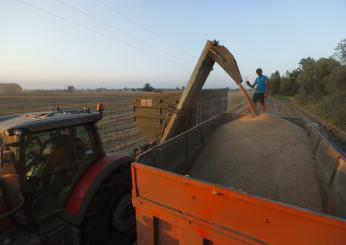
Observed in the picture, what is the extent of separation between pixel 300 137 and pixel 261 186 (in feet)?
5.71

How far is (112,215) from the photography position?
128 inches

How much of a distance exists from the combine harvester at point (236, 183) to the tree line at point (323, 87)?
531 inches

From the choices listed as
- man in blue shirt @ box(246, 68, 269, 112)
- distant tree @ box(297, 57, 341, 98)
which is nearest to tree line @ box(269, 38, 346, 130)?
distant tree @ box(297, 57, 341, 98)

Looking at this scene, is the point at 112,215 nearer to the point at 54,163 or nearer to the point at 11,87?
the point at 54,163

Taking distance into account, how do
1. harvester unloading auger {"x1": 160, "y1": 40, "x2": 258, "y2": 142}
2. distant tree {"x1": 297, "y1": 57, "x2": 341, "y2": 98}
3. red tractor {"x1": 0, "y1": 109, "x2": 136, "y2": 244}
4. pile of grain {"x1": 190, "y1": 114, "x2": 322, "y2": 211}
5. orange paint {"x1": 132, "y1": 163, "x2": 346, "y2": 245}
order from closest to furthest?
orange paint {"x1": 132, "y1": 163, "x2": 346, "y2": 245}
red tractor {"x1": 0, "y1": 109, "x2": 136, "y2": 244}
pile of grain {"x1": 190, "y1": 114, "x2": 322, "y2": 211}
harvester unloading auger {"x1": 160, "y1": 40, "x2": 258, "y2": 142}
distant tree {"x1": 297, "y1": 57, "x2": 341, "y2": 98}

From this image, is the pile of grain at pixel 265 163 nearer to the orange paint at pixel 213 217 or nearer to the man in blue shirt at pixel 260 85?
the orange paint at pixel 213 217

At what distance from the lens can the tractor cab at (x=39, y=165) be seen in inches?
97.0

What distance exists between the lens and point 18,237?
8.15 feet

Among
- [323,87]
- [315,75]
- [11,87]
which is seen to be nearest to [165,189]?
[323,87]

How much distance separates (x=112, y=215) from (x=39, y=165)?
110 cm

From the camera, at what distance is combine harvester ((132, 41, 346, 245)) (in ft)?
5.39

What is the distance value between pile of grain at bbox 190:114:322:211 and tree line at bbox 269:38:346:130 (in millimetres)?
13275

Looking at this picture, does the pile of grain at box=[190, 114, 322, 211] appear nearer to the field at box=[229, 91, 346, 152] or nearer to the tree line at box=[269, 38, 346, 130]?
the field at box=[229, 91, 346, 152]

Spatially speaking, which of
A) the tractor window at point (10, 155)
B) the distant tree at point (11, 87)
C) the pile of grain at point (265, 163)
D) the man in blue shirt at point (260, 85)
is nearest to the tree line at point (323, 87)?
the man in blue shirt at point (260, 85)
